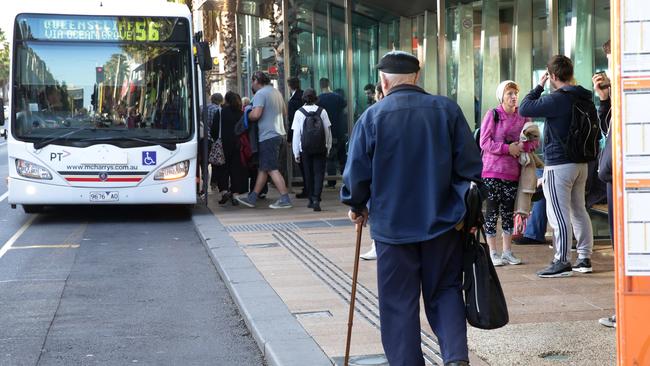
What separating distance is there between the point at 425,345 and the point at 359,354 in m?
0.47

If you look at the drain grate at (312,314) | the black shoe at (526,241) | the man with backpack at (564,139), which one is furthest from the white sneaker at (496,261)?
the drain grate at (312,314)

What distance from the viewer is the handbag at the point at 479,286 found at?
512 centimetres

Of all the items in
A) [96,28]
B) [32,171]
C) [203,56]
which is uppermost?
[96,28]

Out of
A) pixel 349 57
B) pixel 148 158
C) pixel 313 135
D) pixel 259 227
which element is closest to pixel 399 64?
pixel 259 227

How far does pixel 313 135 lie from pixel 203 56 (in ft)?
6.02

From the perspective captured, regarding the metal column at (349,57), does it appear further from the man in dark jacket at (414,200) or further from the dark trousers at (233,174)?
the man in dark jacket at (414,200)

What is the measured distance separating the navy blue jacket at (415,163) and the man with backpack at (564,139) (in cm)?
331

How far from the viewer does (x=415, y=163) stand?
203 inches

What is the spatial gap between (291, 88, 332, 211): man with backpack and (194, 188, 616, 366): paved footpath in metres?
2.04

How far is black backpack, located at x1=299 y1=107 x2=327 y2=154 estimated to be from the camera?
557 inches

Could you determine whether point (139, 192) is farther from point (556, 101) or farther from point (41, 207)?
point (556, 101)

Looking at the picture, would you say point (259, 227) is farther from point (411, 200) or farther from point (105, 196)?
point (411, 200)

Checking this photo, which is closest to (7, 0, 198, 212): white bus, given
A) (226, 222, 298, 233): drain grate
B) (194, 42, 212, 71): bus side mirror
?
(194, 42, 212, 71): bus side mirror

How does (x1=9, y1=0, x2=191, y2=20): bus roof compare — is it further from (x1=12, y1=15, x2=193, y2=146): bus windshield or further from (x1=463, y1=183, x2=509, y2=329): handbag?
(x1=463, y1=183, x2=509, y2=329): handbag
